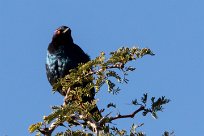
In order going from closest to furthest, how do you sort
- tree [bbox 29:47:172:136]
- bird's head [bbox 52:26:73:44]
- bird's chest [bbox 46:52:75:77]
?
tree [bbox 29:47:172:136] → bird's chest [bbox 46:52:75:77] → bird's head [bbox 52:26:73:44]

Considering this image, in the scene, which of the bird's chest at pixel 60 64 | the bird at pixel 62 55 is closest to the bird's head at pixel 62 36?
the bird at pixel 62 55

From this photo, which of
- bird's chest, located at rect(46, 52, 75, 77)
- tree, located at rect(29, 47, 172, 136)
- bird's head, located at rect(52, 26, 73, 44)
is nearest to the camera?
tree, located at rect(29, 47, 172, 136)

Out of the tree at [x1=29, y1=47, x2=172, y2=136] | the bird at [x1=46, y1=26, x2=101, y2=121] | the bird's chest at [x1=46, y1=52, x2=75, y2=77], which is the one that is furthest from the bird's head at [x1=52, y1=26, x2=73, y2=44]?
the tree at [x1=29, y1=47, x2=172, y2=136]

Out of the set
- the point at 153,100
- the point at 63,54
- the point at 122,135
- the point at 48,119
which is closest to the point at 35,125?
the point at 48,119

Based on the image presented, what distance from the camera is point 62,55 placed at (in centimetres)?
578

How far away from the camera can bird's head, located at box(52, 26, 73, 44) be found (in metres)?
5.99

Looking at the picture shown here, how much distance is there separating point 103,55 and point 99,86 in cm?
20

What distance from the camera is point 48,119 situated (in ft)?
10.2

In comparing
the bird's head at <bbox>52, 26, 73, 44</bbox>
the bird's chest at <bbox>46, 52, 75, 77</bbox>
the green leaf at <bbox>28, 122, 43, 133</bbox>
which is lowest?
the green leaf at <bbox>28, 122, 43, 133</bbox>

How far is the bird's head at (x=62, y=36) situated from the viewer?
599 cm

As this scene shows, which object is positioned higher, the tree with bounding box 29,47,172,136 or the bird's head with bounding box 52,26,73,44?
the bird's head with bounding box 52,26,73,44

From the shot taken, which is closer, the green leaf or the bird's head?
the green leaf

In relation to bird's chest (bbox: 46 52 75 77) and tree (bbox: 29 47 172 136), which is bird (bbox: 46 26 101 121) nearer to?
bird's chest (bbox: 46 52 75 77)

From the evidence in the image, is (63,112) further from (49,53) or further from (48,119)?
(49,53)
